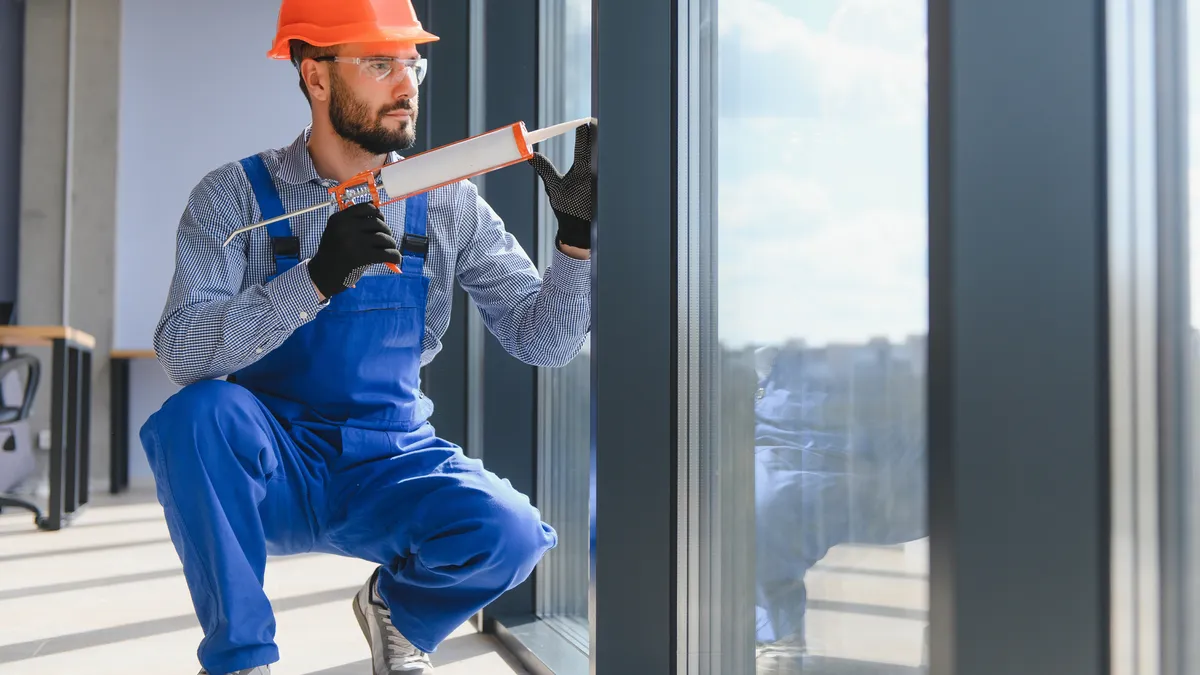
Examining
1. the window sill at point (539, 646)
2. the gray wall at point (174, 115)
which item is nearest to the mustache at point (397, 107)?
the window sill at point (539, 646)

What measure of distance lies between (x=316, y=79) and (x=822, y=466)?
42.4 inches

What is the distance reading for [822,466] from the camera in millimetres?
1143

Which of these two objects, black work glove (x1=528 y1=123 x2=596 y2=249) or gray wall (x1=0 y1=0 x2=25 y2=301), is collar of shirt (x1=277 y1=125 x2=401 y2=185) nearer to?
black work glove (x1=528 y1=123 x2=596 y2=249)

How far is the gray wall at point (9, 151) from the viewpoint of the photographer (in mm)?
5328

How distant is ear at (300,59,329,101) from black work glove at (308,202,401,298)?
1.26ft

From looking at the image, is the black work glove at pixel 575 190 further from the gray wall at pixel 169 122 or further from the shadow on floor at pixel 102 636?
the gray wall at pixel 169 122

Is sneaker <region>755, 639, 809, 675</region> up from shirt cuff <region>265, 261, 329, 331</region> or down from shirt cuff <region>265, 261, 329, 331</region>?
down

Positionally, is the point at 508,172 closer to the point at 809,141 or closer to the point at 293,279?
the point at 293,279

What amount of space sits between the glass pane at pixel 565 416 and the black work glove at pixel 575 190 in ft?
1.50

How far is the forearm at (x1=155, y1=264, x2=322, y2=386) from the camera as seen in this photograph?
1457 millimetres

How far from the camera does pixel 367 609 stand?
1696 millimetres

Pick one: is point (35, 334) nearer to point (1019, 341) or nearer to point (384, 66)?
point (384, 66)

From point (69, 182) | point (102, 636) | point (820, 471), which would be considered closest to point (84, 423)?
point (69, 182)

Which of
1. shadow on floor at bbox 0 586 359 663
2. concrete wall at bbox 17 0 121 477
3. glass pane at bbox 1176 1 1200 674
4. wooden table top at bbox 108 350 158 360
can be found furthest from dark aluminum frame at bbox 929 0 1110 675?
concrete wall at bbox 17 0 121 477
